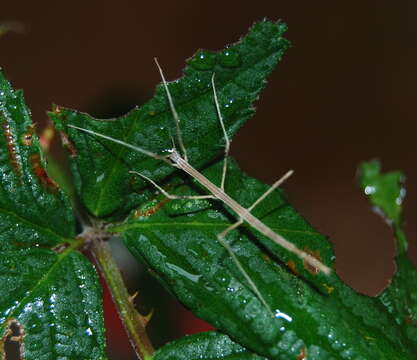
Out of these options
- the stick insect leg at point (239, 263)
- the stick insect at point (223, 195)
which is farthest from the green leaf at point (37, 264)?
the stick insect leg at point (239, 263)

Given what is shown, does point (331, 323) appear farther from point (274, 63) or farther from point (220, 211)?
point (274, 63)

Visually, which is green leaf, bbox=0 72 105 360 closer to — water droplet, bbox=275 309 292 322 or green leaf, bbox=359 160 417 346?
water droplet, bbox=275 309 292 322

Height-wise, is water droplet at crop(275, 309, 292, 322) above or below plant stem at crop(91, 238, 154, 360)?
below

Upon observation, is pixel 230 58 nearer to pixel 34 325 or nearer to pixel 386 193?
pixel 386 193

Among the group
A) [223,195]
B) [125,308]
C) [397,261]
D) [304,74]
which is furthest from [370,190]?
[304,74]

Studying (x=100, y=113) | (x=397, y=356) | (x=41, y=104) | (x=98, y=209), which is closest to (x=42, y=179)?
(x=98, y=209)

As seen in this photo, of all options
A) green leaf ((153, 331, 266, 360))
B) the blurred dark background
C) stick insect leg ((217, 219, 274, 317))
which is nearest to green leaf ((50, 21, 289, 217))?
stick insect leg ((217, 219, 274, 317))

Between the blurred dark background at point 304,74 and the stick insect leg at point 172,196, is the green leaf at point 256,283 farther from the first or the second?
the blurred dark background at point 304,74
